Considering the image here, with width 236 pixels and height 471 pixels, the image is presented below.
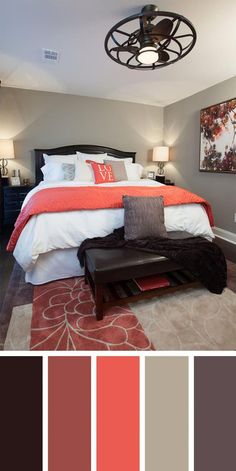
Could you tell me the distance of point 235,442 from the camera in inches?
28.5

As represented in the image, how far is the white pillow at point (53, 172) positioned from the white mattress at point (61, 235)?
5.45 ft

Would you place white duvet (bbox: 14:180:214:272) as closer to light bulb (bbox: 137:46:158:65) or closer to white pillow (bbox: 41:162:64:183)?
light bulb (bbox: 137:46:158:65)

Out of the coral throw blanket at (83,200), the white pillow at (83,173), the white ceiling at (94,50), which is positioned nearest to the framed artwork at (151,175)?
the white ceiling at (94,50)

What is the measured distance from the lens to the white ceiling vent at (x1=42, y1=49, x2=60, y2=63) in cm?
259

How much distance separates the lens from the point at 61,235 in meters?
2.04

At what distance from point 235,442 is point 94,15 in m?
2.80

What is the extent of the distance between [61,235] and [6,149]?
238 centimetres

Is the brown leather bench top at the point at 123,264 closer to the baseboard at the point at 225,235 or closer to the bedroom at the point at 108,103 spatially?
the bedroom at the point at 108,103

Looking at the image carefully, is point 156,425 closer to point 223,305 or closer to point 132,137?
point 223,305

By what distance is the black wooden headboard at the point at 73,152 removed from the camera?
3.97m

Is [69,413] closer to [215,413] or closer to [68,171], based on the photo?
[215,413]

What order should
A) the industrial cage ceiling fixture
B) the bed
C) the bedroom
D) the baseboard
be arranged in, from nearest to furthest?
the industrial cage ceiling fixture < the bedroom < the bed < the baseboard

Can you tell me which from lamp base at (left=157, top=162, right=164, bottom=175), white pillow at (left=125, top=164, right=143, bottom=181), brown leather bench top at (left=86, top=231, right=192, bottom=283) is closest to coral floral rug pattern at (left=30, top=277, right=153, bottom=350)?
brown leather bench top at (left=86, top=231, right=192, bottom=283)

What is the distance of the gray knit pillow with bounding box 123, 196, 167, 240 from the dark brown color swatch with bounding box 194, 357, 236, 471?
1297 mm
